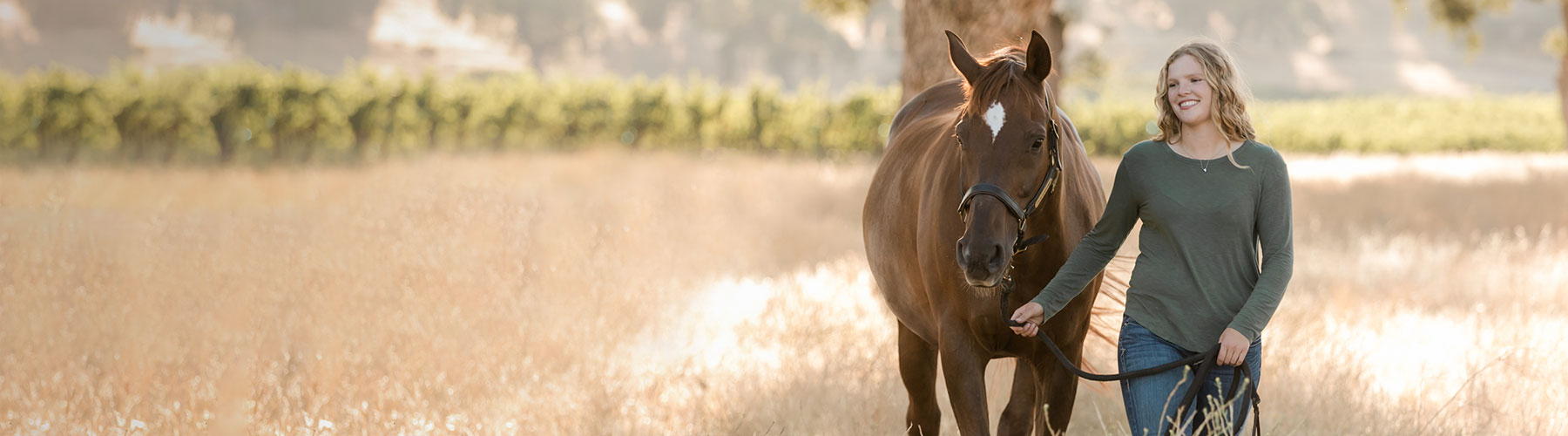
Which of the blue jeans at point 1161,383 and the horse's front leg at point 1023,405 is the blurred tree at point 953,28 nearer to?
the horse's front leg at point 1023,405

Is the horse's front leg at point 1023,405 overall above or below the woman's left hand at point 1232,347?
below

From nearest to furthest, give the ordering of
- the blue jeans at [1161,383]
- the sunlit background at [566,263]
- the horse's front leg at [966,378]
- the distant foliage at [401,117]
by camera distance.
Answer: the blue jeans at [1161,383] → the horse's front leg at [966,378] → the sunlit background at [566,263] → the distant foliage at [401,117]

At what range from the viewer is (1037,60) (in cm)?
281

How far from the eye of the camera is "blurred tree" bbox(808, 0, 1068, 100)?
21.4 ft

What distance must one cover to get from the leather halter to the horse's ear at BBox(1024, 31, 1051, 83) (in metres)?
0.15

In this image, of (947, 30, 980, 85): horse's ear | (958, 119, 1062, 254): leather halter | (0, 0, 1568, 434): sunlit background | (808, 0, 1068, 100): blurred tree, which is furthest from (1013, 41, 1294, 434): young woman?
(808, 0, 1068, 100): blurred tree

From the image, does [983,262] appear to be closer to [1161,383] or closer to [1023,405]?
[1161,383]

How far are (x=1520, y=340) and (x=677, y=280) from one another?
5239mm

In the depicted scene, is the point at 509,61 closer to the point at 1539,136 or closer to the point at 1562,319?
the point at 1539,136

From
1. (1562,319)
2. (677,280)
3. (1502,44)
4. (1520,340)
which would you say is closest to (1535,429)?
(1520,340)

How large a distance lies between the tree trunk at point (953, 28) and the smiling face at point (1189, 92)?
3498mm

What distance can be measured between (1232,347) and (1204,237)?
0.93ft

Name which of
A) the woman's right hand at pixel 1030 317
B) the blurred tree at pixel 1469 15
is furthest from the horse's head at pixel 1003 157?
the blurred tree at pixel 1469 15

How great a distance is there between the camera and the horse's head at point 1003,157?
2523 millimetres
